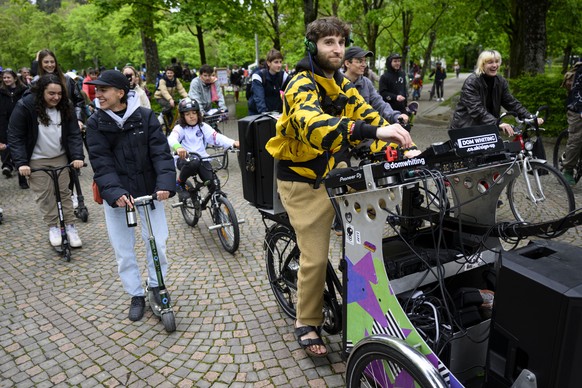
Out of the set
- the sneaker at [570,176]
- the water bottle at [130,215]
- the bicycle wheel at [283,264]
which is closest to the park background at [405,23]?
the sneaker at [570,176]

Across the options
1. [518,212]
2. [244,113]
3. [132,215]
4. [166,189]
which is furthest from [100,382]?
[244,113]

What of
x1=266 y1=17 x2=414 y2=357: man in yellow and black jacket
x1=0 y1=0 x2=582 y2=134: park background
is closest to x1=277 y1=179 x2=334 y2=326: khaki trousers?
x1=266 y1=17 x2=414 y2=357: man in yellow and black jacket

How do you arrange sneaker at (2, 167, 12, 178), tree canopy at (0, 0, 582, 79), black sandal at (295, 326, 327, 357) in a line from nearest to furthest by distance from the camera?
black sandal at (295, 326, 327, 357) → sneaker at (2, 167, 12, 178) → tree canopy at (0, 0, 582, 79)

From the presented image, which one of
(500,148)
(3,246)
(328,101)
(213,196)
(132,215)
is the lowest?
(3,246)

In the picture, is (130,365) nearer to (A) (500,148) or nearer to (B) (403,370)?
(B) (403,370)

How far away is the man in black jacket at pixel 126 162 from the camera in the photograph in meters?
3.60

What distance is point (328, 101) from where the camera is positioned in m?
2.78

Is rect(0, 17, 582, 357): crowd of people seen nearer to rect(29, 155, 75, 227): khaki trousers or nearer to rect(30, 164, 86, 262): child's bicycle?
rect(29, 155, 75, 227): khaki trousers

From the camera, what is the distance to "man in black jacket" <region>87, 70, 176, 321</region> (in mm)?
3602

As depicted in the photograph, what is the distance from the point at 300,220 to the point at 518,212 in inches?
157

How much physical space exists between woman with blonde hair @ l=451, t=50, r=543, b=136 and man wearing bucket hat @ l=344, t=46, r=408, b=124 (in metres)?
0.86

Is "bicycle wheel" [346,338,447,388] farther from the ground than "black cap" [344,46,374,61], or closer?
closer

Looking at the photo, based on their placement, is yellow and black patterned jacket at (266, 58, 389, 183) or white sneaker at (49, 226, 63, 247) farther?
white sneaker at (49, 226, 63, 247)

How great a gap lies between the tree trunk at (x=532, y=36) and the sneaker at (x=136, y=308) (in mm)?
11460
